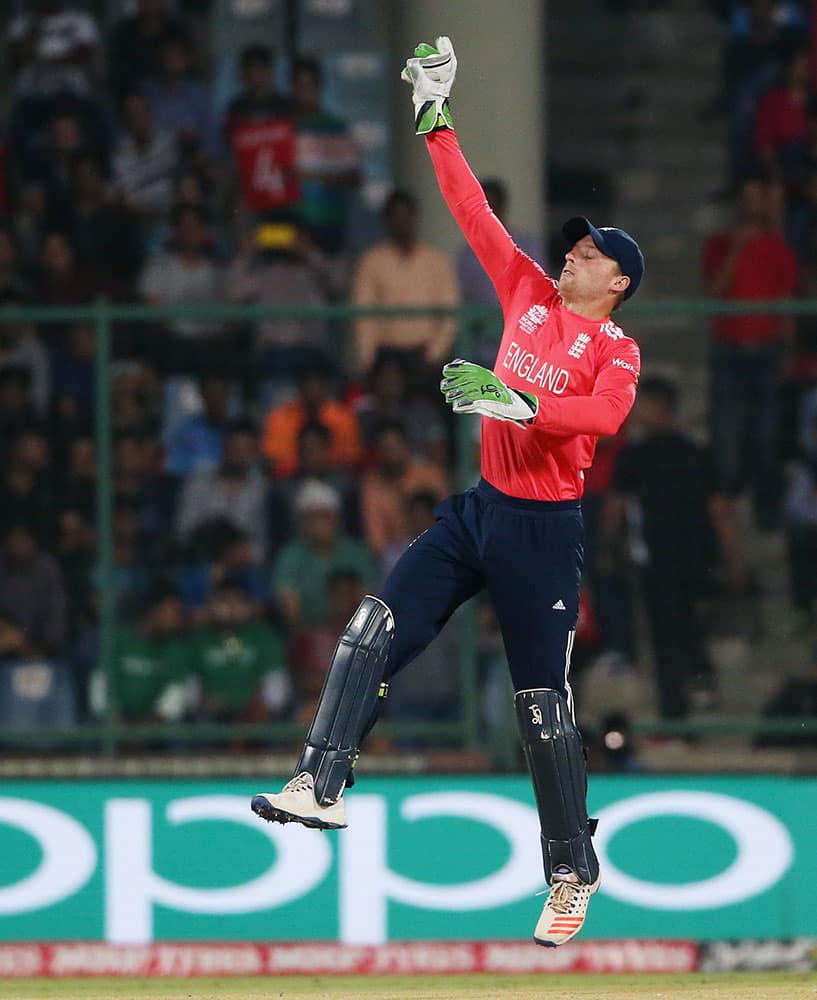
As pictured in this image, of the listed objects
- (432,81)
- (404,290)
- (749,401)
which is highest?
(432,81)

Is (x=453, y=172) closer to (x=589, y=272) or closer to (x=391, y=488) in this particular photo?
(x=589, y=272)

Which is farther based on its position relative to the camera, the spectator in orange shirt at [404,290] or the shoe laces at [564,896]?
the spectator in orange shirt at [404,290]

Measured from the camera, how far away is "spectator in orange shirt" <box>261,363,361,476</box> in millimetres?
11266

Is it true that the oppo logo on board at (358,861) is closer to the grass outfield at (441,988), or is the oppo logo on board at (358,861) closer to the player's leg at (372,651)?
the grass outfield at (441,988)

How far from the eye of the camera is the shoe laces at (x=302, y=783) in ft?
24.9

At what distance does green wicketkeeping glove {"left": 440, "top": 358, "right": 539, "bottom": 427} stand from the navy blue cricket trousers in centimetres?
70

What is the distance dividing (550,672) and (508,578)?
0.38 metres

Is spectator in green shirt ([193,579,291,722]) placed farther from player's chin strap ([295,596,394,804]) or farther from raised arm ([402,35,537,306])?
raised arm ([402,35,537,306])

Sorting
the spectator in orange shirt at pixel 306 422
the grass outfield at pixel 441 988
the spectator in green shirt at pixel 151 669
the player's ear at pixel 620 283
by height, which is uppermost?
the player's ear at pixel 620 283

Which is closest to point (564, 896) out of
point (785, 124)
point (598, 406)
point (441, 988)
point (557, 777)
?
point (557, 777)

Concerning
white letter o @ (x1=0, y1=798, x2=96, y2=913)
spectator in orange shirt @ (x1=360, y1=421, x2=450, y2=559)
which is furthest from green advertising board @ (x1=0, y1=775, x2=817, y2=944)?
spectator in orange shirt @ (x1=360, y1=421, x2=450, y2=559)

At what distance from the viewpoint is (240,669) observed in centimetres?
1122

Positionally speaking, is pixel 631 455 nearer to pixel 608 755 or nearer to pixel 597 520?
pixel 597 520

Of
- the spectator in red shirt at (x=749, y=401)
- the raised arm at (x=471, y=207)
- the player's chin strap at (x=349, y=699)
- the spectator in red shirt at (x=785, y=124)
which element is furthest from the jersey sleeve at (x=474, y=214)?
the spectator in red shirt at (x=785, y=124)
